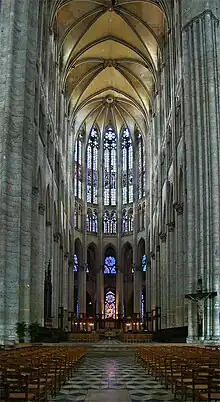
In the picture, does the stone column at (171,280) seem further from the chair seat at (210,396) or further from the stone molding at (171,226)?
the chair seat at (210,396)

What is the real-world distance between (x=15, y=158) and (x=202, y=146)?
1156cm

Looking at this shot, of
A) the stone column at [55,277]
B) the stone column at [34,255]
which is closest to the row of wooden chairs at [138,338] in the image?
the stone column at [55,277]

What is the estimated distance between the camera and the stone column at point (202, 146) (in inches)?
1233

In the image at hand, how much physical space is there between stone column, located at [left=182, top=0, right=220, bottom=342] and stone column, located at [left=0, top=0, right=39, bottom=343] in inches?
398

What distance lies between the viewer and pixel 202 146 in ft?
108

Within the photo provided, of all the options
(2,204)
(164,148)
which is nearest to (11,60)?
(2,204)

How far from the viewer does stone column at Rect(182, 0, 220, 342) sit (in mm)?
31328

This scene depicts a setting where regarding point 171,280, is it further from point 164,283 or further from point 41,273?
point 41,273

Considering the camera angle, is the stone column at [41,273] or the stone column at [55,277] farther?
the stone column at [55,277]

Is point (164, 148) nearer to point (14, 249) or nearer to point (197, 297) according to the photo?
point (197, 297)

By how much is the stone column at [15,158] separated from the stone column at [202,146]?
33.1 feet

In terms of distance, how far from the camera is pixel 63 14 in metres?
48.6

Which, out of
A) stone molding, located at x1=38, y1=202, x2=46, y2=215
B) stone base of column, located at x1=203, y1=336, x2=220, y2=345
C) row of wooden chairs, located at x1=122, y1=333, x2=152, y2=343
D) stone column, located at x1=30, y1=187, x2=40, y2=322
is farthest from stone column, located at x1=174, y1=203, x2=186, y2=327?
stone column, located at x1=30, y1=187, x2=40, y2=322

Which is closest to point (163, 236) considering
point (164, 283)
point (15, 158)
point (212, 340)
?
point (164, 283)
